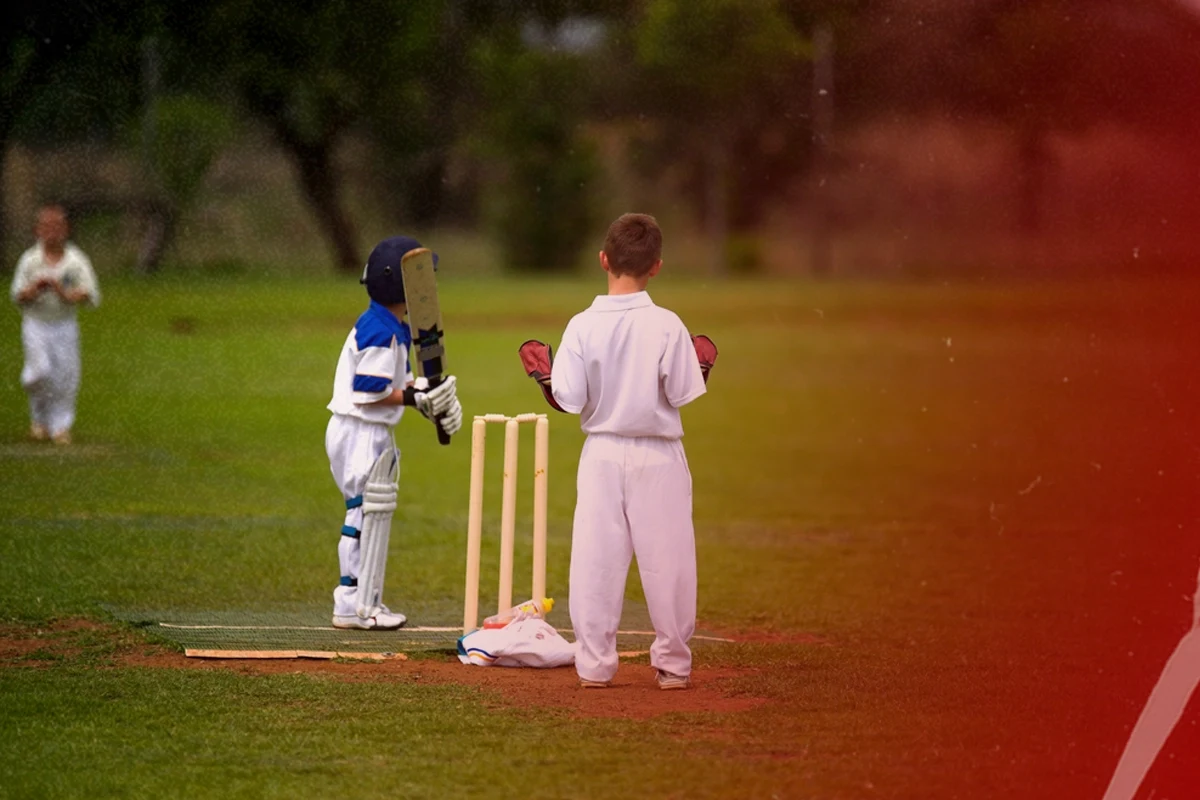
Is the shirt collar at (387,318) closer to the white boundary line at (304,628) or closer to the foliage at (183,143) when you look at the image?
the white boundary line at (304,628)

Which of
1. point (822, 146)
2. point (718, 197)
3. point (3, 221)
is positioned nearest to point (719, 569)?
point (3, 221)

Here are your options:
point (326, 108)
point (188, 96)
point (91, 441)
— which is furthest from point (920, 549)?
point (326, 108)

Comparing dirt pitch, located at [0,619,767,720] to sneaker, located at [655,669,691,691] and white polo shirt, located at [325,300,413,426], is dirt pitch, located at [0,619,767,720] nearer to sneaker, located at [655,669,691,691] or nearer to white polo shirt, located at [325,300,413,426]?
sneaker, located at [655,669,691,691]

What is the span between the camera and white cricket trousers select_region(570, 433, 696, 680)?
541cm

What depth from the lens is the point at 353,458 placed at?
21.1 ft

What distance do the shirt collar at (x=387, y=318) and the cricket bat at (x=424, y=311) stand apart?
1.21 ft

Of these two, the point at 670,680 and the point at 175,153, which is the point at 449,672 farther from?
the point at 175,153

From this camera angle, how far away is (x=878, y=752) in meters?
4.85

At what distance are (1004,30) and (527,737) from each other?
24.1 metres

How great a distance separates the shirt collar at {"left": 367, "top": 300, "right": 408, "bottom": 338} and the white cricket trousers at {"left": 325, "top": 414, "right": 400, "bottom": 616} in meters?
0.37

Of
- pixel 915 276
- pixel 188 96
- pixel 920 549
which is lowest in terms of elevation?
pixel 920 549

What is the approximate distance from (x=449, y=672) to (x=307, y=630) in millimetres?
1060

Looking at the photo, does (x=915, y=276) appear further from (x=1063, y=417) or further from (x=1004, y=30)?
(x=1063, y=417)

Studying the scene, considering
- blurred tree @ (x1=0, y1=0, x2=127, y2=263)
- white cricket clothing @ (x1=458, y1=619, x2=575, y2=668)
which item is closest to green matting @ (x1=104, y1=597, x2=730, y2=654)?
white cricket clothing @ (x1=458, y1=619, x2=575, y2=668)
